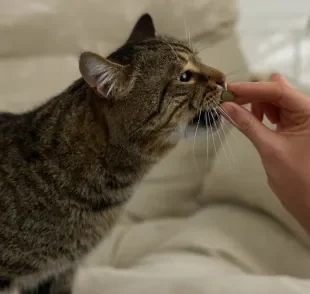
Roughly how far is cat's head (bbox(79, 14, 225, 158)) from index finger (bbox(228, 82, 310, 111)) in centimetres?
8

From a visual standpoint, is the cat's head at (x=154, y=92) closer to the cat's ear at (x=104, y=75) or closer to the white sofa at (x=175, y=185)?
the cat's ear at (x=104, y=75)

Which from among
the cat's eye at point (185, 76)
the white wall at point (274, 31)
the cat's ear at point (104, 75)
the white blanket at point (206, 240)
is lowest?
the white blanket at point (206, 240)

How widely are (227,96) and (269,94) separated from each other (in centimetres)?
8

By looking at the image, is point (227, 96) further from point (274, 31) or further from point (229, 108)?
point (274, 31)

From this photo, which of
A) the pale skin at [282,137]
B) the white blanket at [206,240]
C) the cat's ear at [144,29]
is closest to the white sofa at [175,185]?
the white blanket at [206,240]

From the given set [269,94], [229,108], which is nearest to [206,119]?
[229,108]

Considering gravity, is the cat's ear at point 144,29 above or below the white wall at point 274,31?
above

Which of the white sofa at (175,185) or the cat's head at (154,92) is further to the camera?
the white sofa at (175,185)

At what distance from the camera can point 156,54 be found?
0.88m

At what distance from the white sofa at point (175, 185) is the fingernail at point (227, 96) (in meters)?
0.16

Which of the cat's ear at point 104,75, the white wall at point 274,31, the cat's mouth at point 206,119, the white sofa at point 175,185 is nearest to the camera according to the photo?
the cat's ear at point 104,75

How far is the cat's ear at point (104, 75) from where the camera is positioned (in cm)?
78

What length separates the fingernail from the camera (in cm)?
94

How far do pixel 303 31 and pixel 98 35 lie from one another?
80cm
